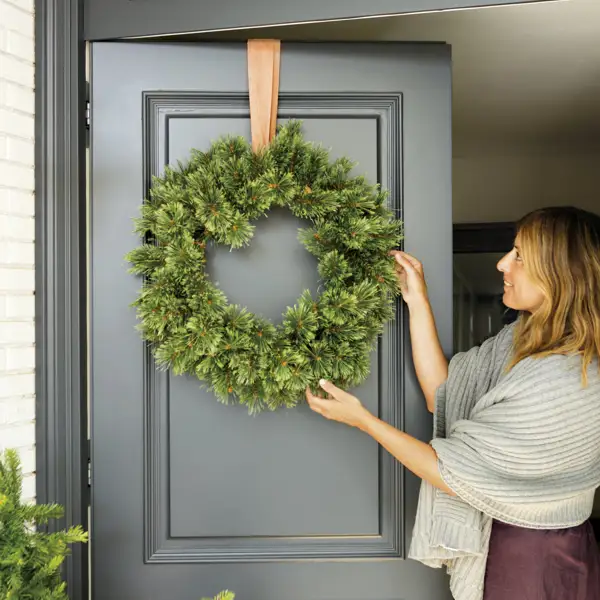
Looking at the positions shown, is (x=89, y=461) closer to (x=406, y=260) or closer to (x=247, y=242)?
(x=247, y=242)

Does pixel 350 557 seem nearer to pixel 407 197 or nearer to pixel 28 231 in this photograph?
pixel 407 197

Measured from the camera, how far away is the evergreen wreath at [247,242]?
4.90 feet

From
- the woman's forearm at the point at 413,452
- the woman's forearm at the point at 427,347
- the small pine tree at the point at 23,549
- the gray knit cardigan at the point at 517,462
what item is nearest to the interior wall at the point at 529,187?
the woman's forearm at the point at 427,347

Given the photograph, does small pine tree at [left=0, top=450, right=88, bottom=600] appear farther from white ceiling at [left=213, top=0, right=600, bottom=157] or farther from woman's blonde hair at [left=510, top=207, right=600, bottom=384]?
white ceiling at [left=213, top=0, right=600, bottom=157]

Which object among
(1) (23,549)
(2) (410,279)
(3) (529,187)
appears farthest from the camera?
(3) (529,187)

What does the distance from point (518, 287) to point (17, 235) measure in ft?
3.98

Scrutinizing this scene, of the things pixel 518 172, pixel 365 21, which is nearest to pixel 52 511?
pixel 365 21

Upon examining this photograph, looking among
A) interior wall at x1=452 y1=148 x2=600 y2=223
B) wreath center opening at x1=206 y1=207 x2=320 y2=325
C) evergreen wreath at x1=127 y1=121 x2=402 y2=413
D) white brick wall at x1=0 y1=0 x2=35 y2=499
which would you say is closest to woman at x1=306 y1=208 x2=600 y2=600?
evergreen wreath at x1=127 y1=121 x2=402 y2=413

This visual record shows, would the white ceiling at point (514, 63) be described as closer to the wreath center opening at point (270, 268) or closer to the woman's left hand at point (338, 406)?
the wreath center opening at point (270, 268)

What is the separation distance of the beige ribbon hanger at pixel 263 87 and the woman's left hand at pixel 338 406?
2.07 ft

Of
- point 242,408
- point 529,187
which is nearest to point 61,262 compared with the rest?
point 242,408

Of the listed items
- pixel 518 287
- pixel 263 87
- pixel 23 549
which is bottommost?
pixel 23 549

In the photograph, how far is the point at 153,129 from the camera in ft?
5.40

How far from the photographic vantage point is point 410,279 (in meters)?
1.60
